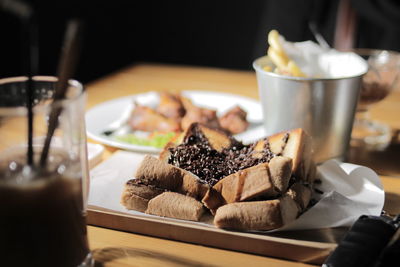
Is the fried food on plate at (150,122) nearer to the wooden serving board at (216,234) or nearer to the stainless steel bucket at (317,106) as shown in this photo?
the stainless steel bucket at (317,106)

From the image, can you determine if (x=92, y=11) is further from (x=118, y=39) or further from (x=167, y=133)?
(x=167, y=133)

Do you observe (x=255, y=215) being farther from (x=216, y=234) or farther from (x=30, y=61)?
(x=30, y=61)

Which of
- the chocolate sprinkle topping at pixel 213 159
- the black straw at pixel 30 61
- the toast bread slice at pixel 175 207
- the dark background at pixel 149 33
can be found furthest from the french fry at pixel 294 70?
the dark background at pixel 149 33

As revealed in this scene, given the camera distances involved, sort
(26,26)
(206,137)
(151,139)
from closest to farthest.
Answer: (26,26)
(206,137)
(151,139)

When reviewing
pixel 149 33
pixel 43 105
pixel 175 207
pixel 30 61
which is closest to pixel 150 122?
pixel 175 207

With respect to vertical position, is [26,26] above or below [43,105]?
above

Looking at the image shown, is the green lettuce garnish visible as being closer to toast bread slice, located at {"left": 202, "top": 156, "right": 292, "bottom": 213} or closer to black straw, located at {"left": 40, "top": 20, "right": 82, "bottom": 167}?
toast bread slice, located at {"left": 202, "top": 156, "right": 292, "bottom": 213}
